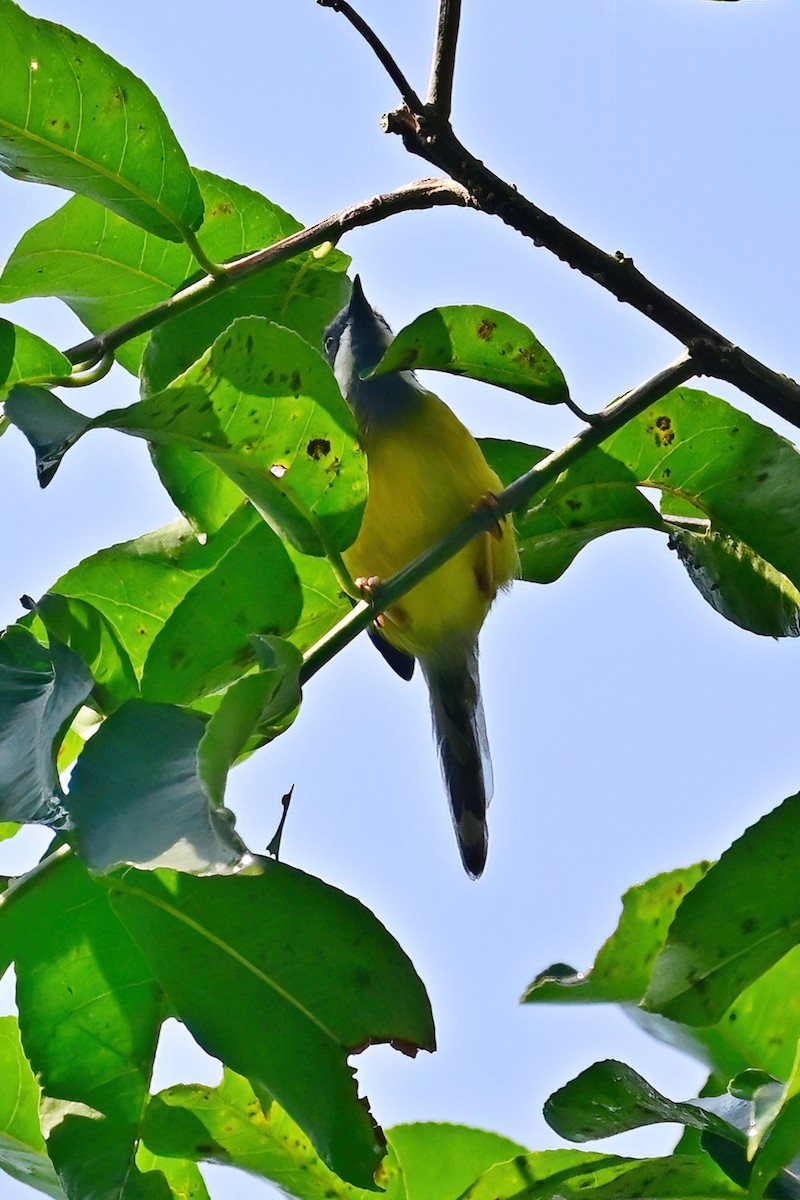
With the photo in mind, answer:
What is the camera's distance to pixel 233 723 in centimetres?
109

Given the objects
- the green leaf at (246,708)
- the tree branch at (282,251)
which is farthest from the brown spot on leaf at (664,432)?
the green leaf at (246,708)

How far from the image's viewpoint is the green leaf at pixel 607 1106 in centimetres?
135

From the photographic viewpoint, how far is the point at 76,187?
1503 mm

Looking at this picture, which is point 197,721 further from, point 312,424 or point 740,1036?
point 740,1036

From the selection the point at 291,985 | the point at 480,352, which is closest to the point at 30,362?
the point at 480,352

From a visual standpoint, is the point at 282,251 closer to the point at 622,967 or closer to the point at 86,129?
the point at 86,129

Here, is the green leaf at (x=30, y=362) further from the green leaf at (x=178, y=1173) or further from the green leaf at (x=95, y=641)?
the green leaf at (x=178, y=1173)

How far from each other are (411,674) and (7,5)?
1.74 meters

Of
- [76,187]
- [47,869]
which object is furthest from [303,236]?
[47,869]

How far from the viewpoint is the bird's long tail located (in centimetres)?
248

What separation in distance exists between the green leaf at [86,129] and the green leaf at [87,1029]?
72 cm

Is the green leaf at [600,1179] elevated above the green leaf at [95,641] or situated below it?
below

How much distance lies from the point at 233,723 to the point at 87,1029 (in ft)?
1.80

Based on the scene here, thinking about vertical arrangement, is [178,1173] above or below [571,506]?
below
